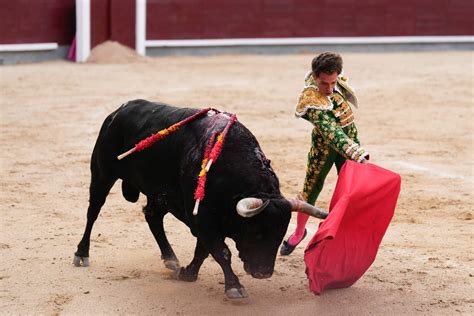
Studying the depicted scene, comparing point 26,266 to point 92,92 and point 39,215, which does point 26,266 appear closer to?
point 39,215

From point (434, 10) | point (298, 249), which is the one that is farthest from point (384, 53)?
point (298, 249)

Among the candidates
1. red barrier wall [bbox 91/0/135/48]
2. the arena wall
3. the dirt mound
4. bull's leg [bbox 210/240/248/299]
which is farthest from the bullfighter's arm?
red barrier wall [bbox 91/0/135/48]


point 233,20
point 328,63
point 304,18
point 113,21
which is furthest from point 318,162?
point 304,18

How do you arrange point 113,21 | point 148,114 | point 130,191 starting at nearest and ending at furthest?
1. point 148,114
2. point 130,191
3. point 113,21

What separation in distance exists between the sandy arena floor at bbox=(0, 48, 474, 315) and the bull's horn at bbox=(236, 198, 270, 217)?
45cm

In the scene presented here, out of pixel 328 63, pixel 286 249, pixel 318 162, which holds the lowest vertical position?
pixel 286 249

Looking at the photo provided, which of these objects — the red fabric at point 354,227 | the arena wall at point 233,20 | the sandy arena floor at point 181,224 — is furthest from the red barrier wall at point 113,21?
the red fabric at point 354,227

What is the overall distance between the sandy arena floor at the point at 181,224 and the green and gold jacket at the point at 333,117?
0.57 meters

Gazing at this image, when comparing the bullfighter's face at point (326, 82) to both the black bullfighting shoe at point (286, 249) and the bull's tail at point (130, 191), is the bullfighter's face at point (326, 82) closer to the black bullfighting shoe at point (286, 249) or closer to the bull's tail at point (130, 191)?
the black bullfighting shoe at point (286, 249)

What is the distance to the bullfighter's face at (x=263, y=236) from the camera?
11.5 ft

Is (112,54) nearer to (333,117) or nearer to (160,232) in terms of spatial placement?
(160,232)

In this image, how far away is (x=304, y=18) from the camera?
13609 millimetres

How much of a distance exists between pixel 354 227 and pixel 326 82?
587 millimetres

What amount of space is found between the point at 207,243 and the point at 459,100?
244 inches
